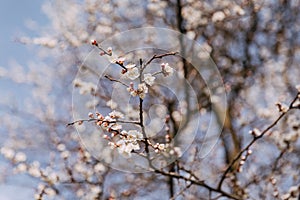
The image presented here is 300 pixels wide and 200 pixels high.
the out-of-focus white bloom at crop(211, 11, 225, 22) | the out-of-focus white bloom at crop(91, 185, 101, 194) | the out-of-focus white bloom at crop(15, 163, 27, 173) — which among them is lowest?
the out-of-focus white bloom at crop(91, 185, 101, 194)

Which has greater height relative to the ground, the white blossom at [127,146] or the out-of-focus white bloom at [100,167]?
the out-of-focus white bloom at [100,167]

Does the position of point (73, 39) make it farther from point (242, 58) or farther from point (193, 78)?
point (242, 58)

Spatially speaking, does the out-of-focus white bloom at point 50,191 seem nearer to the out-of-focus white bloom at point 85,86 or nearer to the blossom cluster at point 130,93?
the out-of-focus white bloom at point 85,86

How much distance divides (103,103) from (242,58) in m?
2.38

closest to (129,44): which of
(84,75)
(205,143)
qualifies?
(84,75)

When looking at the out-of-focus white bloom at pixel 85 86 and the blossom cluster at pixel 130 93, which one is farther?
the out-of-focus white bloom at pixel 85 86

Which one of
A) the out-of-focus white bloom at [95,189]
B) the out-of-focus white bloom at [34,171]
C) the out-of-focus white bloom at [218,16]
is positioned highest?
the out-of-focus white bloom at [218,16]

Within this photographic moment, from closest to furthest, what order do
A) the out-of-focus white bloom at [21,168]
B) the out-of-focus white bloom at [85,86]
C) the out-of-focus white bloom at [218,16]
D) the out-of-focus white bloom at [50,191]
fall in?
the out-of-focus white bloom at [50,191] < the out-of-focus white bloom at [85,86] < the out-of-focus white bloom at [21,168] < the out-of-focus white bloom at [218,16]

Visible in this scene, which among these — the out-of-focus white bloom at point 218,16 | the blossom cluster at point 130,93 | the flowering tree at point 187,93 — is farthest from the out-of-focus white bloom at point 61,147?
the blossom cluster at point 130,93

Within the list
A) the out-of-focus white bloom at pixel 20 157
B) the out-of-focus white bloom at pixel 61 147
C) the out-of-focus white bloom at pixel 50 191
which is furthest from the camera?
the out-of-focus white bloom at pixel 20 157

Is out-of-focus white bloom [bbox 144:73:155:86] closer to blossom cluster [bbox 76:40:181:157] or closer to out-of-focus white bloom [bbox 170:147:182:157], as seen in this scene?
blossom cluster [bbox 76:40:181:157]

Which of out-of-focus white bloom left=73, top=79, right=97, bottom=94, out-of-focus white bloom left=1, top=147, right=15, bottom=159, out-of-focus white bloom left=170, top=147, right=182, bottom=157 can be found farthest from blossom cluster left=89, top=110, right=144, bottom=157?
out-of-focus white bloom left=1, top=147, right=15, bottom=159

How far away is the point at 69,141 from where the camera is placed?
582 cm

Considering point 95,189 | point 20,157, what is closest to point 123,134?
point 95,189
